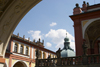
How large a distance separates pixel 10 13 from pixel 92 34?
1546 centimetres

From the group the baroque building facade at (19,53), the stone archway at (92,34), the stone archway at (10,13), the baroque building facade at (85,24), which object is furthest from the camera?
the baroque building facade at (19,53)

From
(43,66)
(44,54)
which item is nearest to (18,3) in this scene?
(43,66)

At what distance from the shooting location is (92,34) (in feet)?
55.8

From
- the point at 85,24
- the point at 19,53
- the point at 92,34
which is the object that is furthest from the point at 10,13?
the point at 19,53

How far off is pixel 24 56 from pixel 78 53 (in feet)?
47.5

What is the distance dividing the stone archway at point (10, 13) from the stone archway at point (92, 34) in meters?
12.9

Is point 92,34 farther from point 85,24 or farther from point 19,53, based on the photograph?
point 19,53

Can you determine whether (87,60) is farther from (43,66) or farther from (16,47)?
(16,47)

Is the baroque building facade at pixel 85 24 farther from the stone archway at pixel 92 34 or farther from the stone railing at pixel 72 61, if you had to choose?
the stone railing at pixel 72 61

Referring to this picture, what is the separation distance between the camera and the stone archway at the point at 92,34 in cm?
1523

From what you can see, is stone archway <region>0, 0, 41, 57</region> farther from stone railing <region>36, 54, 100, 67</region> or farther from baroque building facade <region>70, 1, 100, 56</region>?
baroque building facade <region>70, 1, 100, 56</region>

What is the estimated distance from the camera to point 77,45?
14914 millimetres

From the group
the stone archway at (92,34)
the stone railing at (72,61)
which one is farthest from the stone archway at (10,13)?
the stone archway at (92,34)

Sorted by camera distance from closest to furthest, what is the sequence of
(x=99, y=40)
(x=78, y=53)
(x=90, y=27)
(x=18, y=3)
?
(x=18, y=3), (x=78, y=53), (x=90, y=27), (x=99, y=40)
